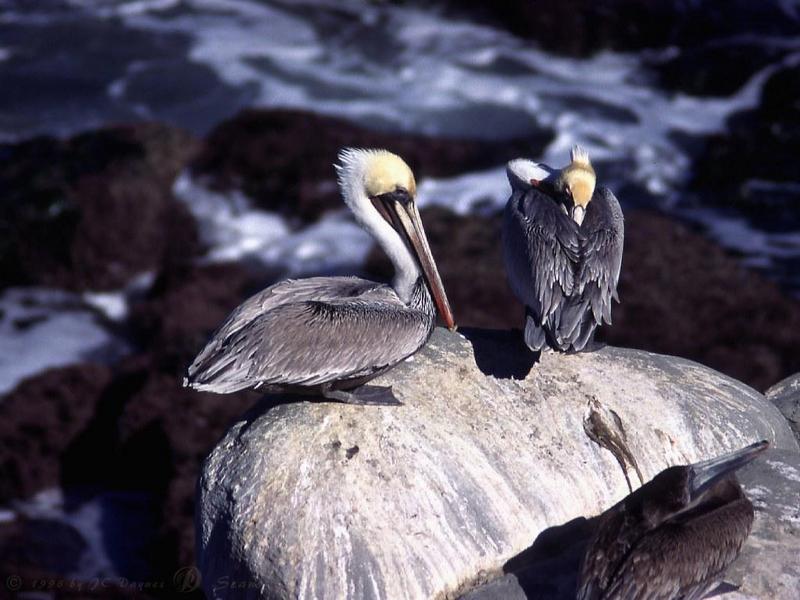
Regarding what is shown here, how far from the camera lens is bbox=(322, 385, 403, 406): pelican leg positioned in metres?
4.61

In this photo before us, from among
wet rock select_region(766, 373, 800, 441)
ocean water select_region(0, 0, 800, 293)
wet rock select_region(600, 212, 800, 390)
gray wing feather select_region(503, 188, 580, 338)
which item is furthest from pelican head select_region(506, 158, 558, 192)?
ocean water select_region(0, 0, 800, 293)

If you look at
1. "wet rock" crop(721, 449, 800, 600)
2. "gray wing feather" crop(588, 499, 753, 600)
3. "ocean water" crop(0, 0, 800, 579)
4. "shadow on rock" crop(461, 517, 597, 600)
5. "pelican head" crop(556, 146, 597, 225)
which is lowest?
"ocean water" crop(0, 0, 800, 579)

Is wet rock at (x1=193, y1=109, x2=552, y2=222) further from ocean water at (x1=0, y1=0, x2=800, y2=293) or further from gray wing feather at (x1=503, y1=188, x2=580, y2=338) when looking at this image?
gray wing feather at (x1=503, y1=188, x2=580, y2=338)

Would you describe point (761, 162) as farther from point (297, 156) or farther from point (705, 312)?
point (297, 156)

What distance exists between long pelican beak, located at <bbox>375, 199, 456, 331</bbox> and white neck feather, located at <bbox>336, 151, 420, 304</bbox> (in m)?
0.04

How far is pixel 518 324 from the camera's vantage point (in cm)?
925

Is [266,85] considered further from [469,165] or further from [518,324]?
[518,324]

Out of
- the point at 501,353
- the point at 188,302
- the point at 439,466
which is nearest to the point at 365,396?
the point at 439,466

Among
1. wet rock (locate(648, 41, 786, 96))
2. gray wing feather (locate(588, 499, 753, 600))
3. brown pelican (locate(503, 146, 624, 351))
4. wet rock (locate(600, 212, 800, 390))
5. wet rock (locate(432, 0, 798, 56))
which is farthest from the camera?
wet rock (locate(432, 0, 798, 56))

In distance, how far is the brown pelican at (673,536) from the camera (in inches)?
154

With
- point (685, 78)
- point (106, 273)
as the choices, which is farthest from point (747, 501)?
point (685, 78)

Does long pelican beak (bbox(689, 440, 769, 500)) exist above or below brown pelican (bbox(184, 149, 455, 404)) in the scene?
below

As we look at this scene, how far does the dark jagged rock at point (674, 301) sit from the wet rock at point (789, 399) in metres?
2.69

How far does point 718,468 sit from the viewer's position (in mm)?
4316
